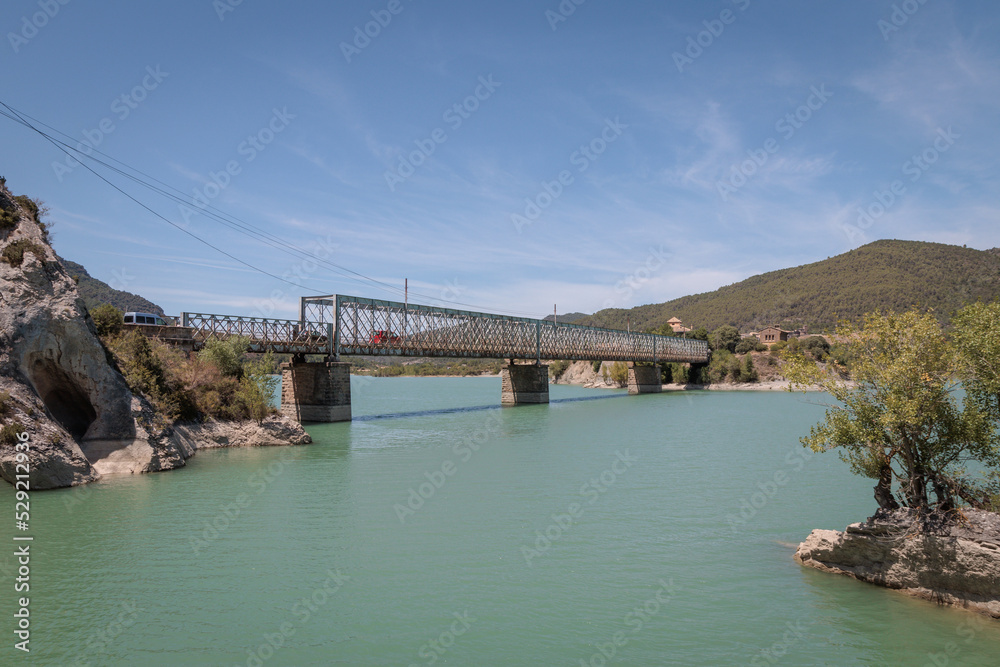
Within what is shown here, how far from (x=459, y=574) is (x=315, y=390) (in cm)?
3715

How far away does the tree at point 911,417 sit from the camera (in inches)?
491

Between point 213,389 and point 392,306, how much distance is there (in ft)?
84.1

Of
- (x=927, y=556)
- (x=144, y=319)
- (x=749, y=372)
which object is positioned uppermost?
(x=144, y=319)

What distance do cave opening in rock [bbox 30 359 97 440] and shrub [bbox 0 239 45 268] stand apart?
3693 millimetres

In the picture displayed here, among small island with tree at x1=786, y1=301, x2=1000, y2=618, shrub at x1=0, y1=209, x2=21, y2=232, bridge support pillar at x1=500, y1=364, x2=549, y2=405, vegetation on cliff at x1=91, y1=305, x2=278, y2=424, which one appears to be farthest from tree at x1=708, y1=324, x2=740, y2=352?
shrub at x1=0, y1=209, x2=21, y2=232

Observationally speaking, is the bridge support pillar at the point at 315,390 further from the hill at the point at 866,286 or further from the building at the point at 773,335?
the hill at the point at 866,286

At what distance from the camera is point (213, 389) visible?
33438 millimetres

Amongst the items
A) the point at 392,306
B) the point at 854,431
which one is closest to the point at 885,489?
the point at 854,431

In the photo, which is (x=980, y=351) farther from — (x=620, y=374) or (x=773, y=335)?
(x=773, y=335)

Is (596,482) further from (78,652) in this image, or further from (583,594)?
(78,652)

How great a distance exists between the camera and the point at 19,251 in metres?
22.0

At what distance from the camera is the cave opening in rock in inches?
906

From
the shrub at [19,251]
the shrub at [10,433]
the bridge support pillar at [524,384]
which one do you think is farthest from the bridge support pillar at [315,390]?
the bridge support pillar at [524,384]

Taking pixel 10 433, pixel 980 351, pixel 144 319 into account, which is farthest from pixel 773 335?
pixel 10 433
